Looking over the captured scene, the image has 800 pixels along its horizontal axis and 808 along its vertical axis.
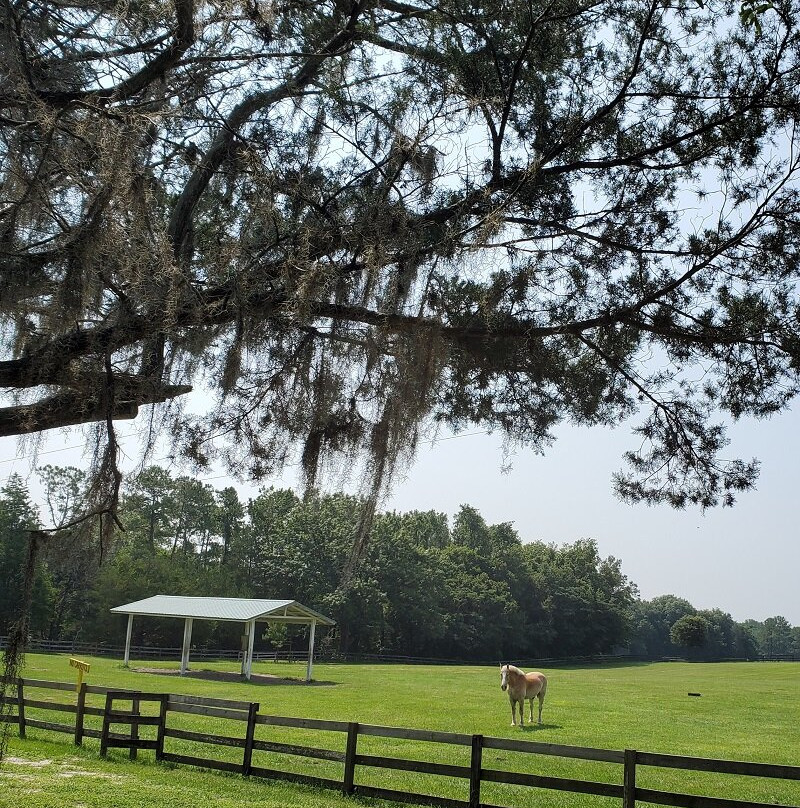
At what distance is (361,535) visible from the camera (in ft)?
15.7

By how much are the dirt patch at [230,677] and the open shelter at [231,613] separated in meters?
0.38

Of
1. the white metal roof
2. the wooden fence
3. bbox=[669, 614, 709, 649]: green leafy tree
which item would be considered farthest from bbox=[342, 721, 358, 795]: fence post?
bbox=[669, 614, 709, 649]: green leafy tree

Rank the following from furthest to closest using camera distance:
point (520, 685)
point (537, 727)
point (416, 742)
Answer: point (520, 685) → point (537, 727) → point (416, 742)

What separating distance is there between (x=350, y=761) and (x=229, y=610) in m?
25.4

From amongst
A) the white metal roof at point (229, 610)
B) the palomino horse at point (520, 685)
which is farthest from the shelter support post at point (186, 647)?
the palomino horse at point (520, 685)

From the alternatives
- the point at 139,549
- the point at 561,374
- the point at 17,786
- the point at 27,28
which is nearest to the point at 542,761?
the point at 17,786

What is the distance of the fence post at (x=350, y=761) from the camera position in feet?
29.4

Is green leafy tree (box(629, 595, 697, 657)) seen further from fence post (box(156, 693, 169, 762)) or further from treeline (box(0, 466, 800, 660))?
fence post (box(156, 693, 169, 762))

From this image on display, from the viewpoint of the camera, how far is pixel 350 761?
904cm

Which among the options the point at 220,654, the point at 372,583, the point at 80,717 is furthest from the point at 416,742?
the point at 372,583

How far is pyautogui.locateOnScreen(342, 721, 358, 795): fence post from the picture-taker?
8961mm

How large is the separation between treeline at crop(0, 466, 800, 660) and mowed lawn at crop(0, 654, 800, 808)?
6.55m

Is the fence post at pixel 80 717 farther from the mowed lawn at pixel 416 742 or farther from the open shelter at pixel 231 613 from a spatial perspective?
the open shelter at pixel 231 613

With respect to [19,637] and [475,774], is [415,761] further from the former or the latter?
[19,637]
